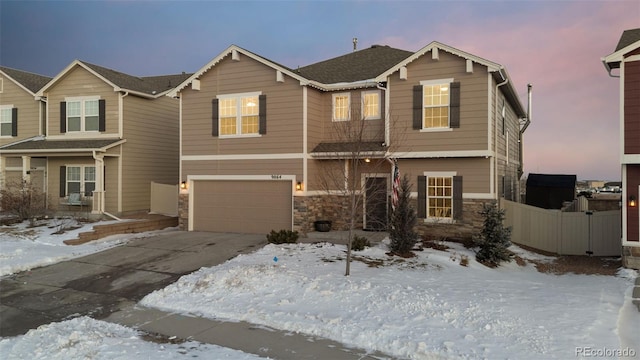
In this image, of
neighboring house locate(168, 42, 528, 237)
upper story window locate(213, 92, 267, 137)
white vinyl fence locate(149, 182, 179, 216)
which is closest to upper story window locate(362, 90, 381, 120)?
neighboring house locate(168, 42, 528, 237)

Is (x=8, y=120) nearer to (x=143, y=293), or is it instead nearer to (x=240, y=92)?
(x=240, y=92)

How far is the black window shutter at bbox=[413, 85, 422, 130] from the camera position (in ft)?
49.3

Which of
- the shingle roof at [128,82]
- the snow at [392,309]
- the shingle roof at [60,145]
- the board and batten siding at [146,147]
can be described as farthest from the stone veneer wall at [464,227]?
the shingle roof at [128,82]

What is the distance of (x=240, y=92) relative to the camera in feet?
56.3

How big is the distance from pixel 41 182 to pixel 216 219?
32.2 feet

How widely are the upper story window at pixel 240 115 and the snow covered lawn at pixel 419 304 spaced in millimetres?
6487

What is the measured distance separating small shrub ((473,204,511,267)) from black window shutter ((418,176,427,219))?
2.65 metres

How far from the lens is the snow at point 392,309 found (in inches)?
244

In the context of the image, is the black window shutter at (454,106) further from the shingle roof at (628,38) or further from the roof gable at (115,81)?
the roof gable at (115,81)

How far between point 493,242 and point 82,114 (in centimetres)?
1797

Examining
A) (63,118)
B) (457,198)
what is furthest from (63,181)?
(457,198)

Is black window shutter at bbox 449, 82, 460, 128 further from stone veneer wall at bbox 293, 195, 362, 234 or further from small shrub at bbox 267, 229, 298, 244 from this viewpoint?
small shrub at bbox 267, 229, 298, 244

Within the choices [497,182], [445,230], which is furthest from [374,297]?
[497,182]

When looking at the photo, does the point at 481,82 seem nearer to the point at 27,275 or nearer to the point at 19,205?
the point at 27,275
